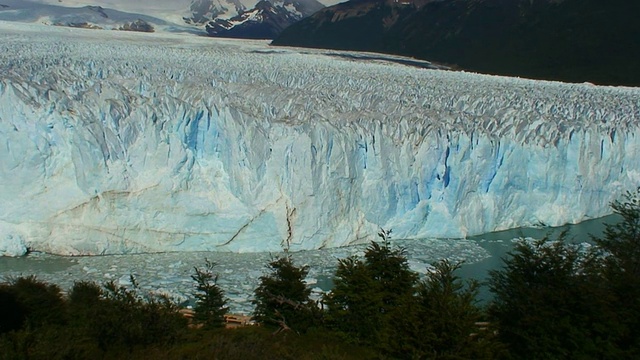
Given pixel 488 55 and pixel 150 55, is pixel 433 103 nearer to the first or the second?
pixel 150 55

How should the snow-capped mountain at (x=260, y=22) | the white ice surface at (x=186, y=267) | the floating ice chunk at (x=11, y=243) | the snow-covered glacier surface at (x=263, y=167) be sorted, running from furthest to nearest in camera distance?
the snow-capped mountain at (x=260, y=22), the snow-covered glacier surface at (x=263, y=167), the floating ice chunk at (x=11, y=243), the white ice surface at (x=186, y=267)

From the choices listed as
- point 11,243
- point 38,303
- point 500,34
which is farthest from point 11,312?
point 500,34

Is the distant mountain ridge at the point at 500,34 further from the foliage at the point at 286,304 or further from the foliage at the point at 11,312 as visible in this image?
the foliage at the point at 11,312

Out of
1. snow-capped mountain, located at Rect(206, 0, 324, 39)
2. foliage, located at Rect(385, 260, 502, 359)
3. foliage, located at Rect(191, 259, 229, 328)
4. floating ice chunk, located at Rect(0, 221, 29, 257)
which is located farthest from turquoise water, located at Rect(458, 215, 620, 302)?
snow-capped mountain, located at Rect(206, 0, 324, 39)

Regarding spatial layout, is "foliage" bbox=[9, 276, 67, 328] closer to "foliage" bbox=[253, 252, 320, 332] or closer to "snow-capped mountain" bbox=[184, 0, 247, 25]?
"foliage" bbox=[253, 252, 320, 332]

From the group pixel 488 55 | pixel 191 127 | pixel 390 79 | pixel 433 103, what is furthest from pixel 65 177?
pixel 488 55

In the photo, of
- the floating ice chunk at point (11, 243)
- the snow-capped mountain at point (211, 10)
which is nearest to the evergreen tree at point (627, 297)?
the floating ice chunk at point (11, 243)

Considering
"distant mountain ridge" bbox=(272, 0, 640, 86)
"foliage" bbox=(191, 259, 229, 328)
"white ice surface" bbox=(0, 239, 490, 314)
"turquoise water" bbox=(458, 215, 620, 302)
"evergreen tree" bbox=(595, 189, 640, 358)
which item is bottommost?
"white ice surface" bbox=(0, 239, 490, 314)
